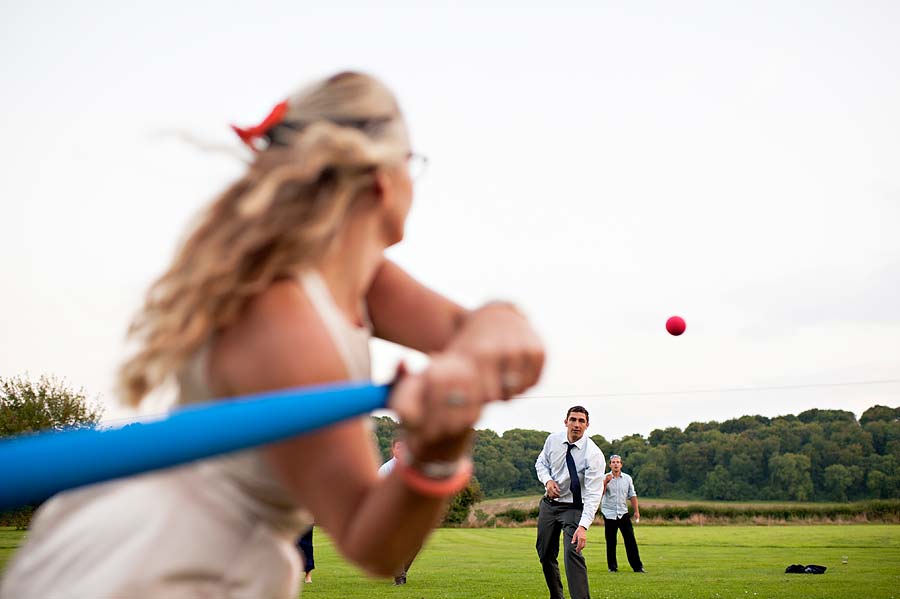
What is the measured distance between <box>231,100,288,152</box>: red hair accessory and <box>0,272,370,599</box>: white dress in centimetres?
38

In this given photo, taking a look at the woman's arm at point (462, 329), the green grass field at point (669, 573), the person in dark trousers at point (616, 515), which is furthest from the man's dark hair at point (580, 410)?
the woman's arm at point (462, 329)

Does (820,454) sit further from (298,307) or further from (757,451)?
(298,307)

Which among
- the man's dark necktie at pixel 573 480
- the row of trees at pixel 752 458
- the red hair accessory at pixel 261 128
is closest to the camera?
the red hair accessory at pixel 261 128

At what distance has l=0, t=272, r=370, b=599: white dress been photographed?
5.74 ft

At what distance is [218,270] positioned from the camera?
6.04ft

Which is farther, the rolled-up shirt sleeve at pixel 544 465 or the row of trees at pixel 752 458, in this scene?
the row of trees at pixel 752 458

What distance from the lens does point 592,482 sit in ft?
50.9

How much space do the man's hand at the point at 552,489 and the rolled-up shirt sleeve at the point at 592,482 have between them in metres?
0.42

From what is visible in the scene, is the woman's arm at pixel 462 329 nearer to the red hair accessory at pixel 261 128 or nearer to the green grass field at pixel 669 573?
the red hair accessory at pixel 261 128

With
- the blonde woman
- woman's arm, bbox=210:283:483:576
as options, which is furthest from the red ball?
woman's arm, bbox=210:283:483:576

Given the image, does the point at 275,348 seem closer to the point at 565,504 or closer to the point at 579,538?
the point at 579,538

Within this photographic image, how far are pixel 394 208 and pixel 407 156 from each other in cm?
13

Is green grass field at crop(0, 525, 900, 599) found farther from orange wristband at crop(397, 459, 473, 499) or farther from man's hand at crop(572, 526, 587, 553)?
orange wristband at crop(397, 459, 473, 499)

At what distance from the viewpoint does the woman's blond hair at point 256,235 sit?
72.5 inches
